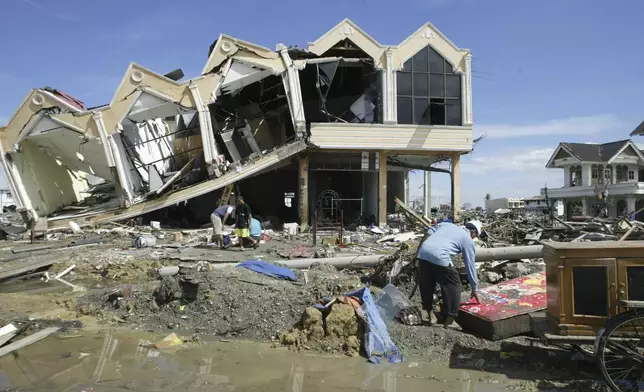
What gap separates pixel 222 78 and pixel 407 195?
53.0ft

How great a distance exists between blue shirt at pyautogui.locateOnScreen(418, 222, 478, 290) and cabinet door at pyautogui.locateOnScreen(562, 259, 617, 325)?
1.45m

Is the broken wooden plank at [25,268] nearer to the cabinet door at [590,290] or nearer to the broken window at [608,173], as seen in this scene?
the cabinet door at [590,290]

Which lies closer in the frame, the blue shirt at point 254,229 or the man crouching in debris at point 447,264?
the man crouching in debris at point 447,264

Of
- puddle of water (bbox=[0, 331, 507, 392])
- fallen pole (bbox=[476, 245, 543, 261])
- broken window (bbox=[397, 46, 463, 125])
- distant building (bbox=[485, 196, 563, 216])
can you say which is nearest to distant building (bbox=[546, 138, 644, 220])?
distant building (bbox=[485, 196, 563, 216])

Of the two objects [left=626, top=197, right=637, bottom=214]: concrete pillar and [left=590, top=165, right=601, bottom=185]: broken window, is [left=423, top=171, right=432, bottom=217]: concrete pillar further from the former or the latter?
[left=590, top=165, right=601, bottom=185]: broken window

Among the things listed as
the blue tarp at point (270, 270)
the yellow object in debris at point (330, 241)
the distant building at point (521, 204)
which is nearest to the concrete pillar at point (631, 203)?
the distant building at point (521, 204)

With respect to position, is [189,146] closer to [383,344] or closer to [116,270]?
[116,270]

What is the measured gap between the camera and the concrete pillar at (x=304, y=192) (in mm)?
22250

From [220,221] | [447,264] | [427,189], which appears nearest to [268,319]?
[447,264]

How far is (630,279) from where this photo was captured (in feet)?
14.6

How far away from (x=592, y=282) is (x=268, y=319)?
12.8 ft

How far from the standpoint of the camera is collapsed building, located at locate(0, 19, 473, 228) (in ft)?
67.5

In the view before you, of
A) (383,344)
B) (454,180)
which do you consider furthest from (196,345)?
(454,180)

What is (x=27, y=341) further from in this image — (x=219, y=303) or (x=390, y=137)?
(x=390, y=137)
